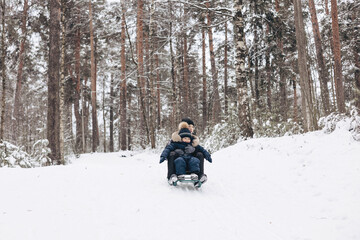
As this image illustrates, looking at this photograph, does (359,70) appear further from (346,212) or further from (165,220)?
(165,220)

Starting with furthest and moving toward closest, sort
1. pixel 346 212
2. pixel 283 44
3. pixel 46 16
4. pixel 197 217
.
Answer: pixel 283 44
pixel 46 16
pixel 197 217
pixel 346 212

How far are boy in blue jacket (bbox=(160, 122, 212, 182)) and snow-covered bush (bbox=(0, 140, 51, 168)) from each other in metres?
4.56

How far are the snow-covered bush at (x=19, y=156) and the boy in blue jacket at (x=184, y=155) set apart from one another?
4.56 m

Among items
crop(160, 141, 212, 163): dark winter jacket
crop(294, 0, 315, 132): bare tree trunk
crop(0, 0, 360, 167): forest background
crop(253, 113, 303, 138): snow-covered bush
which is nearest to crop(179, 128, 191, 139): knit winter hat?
crop(160, 141, 212, 163): dark winter jacket

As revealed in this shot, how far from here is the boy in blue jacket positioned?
560 cm

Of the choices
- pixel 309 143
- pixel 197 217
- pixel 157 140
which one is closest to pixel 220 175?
pixel 309 143

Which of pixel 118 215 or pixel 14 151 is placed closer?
pixel 118 215

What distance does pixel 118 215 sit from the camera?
12.3ft

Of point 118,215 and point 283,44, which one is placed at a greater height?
point 283,44

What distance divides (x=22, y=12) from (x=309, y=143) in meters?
18.6

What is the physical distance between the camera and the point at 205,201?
4.86 meters

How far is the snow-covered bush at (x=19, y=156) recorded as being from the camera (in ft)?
23.1

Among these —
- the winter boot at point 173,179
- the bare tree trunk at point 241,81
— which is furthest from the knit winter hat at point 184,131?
the bare tree trunk at point 241,81

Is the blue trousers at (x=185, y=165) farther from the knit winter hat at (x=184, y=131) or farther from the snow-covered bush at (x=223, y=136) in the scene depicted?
the snow-covered bush at (x=223, y=136)
